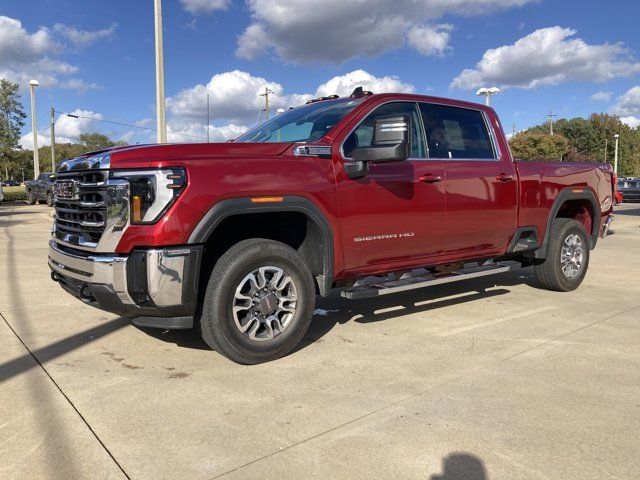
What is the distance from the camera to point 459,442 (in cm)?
276

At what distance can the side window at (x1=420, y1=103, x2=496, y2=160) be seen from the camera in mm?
5016

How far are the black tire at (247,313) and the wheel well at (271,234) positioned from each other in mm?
209

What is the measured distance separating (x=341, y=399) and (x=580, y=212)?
16.4 feet

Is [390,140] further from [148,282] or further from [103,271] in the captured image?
[103,271]

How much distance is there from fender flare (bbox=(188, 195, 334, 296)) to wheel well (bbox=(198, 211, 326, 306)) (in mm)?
42

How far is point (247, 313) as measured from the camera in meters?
3.83

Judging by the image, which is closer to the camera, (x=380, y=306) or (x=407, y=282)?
(x=407, y=282)

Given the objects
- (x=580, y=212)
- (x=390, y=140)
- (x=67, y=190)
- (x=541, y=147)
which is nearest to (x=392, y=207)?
(x=390, y=140)

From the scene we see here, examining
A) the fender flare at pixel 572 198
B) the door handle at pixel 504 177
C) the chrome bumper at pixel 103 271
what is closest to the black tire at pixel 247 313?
the chrome bumper at pixel 103 271

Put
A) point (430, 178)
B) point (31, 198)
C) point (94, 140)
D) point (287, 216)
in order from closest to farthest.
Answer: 1. point (287, 216)
2. point (430, 178)
3. point (31, 198)
4. point (94, 140)

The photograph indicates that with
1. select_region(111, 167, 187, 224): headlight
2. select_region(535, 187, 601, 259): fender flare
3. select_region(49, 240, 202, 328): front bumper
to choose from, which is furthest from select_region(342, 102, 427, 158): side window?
select_region(535, 187, 601, 259): fender flare

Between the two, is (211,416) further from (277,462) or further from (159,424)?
(277,462)

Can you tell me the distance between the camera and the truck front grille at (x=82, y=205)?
3596mm

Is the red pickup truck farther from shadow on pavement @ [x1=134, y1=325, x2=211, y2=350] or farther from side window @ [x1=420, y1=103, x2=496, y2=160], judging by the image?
shadow on pavement @ [x1=134, y1=325, x2=211, y2=350]
